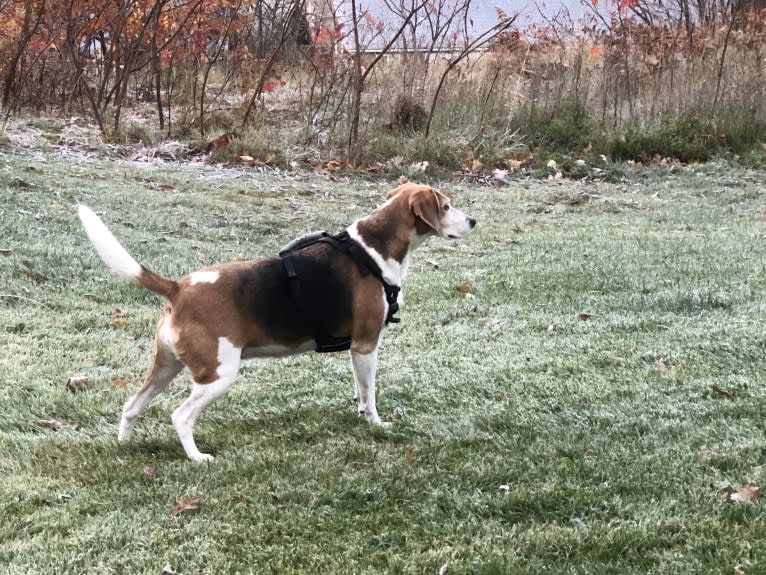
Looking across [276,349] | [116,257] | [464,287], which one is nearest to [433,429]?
[276,349]

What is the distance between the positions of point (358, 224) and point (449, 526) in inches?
63.2

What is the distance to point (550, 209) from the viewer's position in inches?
360

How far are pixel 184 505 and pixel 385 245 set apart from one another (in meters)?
1.52

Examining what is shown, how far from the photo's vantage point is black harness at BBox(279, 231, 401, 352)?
3307 mm

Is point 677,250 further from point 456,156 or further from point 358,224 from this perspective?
point 456,156

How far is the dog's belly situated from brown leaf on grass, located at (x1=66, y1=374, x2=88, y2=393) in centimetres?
118

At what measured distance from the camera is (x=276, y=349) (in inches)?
132

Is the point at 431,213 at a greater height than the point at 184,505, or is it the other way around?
the point at 431,213

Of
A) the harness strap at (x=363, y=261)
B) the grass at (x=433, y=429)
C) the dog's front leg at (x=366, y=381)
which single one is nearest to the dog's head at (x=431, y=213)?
the harness strap at (x=363, y=261)

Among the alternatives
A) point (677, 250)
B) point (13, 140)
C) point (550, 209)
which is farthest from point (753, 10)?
point (13, 140)

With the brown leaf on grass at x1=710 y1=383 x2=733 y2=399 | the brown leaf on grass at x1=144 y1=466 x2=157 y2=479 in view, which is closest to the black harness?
the brown leaf on grass at x1=144 y1=466 x2=157 y2=479

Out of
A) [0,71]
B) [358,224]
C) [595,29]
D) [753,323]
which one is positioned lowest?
[753,323]

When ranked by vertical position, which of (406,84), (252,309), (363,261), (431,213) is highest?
(406,84)

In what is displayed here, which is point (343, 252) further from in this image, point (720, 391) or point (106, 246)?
point (720, 391)
